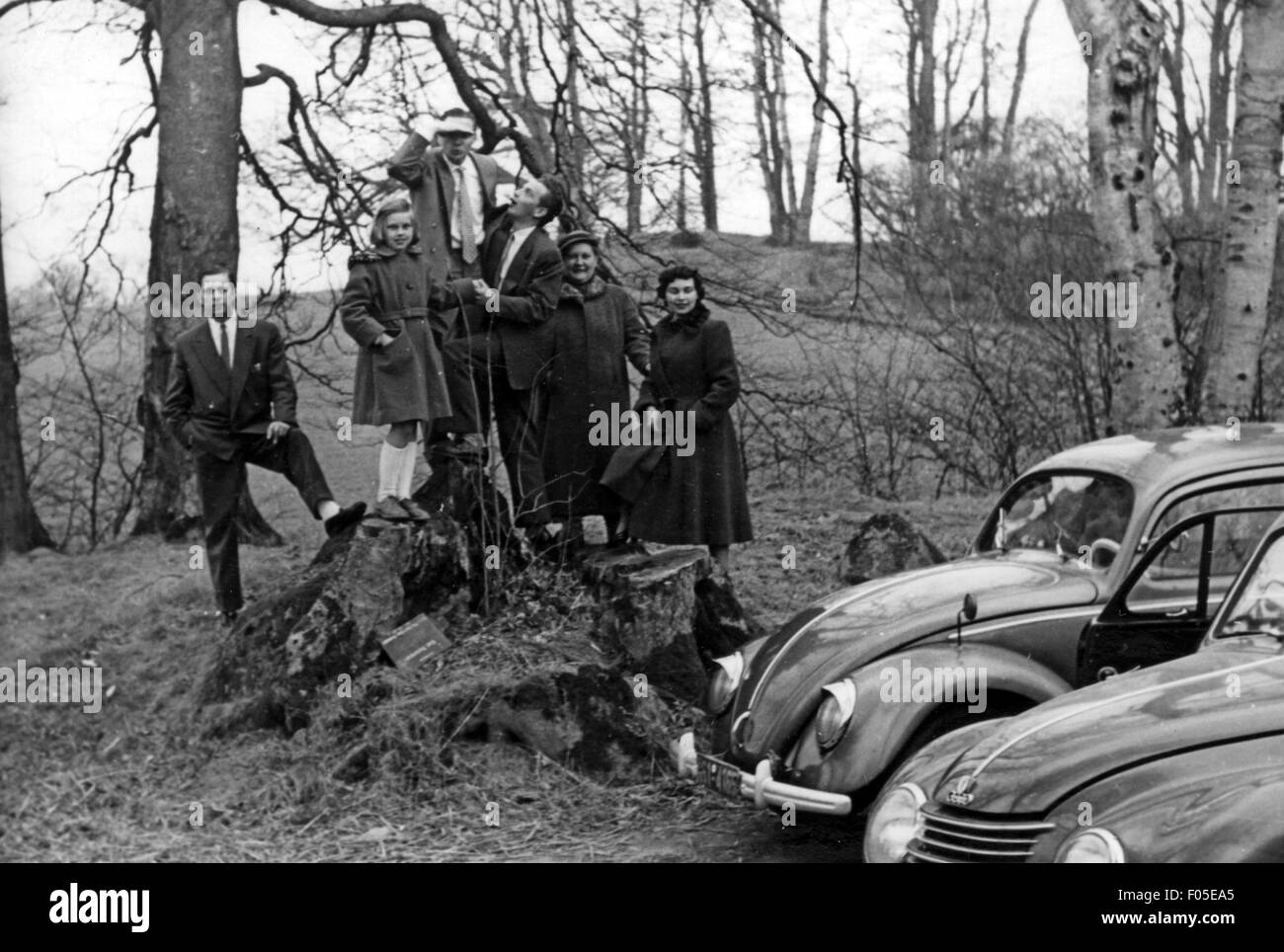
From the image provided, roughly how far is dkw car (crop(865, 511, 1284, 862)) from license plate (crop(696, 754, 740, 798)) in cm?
127

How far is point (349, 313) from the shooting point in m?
8.77

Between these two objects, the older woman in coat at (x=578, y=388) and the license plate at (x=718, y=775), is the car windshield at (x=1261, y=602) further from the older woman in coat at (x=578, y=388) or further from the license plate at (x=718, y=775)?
the older woman in coat at (x=578, y=388)

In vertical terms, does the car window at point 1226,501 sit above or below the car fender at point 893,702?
above

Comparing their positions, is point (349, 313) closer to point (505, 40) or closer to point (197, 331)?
point (197, 331)

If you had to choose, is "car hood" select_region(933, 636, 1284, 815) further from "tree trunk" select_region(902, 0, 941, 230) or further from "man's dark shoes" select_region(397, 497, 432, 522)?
"tree trunk" select_region(902, 0, 941, 230)

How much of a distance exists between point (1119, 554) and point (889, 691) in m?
1.30

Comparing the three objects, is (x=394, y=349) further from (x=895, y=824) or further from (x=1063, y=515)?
(x=895, y=824)

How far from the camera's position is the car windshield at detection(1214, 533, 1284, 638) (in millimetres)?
5520

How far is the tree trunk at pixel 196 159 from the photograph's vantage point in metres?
11.6

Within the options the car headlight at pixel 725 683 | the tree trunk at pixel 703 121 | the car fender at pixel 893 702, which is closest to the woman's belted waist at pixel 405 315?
the car headlight at pixel 725 683

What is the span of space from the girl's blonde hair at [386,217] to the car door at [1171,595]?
4288 millimetres

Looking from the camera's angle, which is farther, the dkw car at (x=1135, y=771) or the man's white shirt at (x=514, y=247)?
the man's white shirt at (x=514, y=247)

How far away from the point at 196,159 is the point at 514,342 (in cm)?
373
